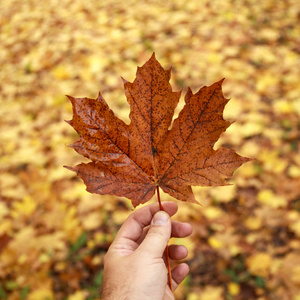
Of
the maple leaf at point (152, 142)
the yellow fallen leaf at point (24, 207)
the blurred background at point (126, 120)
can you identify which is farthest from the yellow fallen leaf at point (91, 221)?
Answer: the maple leaf at point (152, 142)

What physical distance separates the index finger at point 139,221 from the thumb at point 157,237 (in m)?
0.31

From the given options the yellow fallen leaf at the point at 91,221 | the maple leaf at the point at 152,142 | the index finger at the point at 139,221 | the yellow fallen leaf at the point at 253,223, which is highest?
the maple leaf at the point at 152,142

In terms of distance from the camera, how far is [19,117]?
323 cm

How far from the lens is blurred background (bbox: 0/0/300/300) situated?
7.03 ft

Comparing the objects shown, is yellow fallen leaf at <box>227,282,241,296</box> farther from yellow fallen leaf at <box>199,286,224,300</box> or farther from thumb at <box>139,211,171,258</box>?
thumb at <box>139,211,171,258</box>

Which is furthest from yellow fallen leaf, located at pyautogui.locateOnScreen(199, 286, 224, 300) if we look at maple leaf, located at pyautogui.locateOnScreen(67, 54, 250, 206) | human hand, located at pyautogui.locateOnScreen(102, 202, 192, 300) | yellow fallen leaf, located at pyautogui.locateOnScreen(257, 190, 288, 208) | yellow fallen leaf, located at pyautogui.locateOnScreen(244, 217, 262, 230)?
maple leaf, located at pyautogui.locateOnScreen(67, 54, 250, 206)

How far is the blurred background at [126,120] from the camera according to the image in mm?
Result: 2143

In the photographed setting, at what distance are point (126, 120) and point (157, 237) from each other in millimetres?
1851

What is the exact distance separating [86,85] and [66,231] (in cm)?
173

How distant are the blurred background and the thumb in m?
1.02

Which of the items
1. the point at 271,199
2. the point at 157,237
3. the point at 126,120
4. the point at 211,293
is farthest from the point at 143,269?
the point at 126,120

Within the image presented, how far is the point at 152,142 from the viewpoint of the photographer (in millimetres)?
Answer: 1119

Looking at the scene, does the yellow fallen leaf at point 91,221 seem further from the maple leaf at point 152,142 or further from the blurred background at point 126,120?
the maple leaf at point 152,142

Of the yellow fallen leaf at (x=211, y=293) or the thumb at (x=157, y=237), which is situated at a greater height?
the thumb at (x=157, y=237)
